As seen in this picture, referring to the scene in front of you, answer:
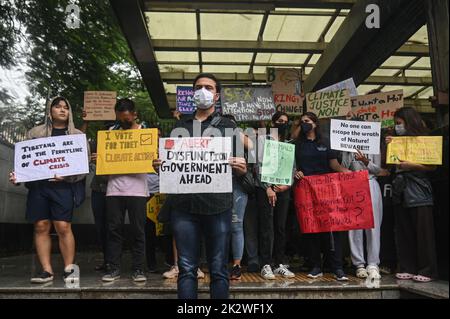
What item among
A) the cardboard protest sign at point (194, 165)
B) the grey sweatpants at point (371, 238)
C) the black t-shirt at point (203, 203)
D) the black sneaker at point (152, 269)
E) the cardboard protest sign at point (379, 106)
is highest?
the cardboard protest sign at point (379, 106)

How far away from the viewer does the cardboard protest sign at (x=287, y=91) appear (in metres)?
7.36

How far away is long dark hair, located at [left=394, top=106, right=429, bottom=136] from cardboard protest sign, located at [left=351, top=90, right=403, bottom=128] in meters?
0.88

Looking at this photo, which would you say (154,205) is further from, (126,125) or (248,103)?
(248,103)

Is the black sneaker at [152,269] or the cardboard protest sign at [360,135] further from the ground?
the cardboard protest sign at [360,135]

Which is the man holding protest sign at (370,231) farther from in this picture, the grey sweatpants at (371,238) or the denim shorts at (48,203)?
the denim shorts at (48,203)

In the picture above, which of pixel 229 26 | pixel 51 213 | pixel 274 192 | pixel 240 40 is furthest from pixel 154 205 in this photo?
pixel 240 40

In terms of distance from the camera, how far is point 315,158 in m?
5.21

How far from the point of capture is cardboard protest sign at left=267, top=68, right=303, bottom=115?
24.1 ft

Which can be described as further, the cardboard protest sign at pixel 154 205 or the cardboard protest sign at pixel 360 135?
the cardboard protest sign at pixel 154 205

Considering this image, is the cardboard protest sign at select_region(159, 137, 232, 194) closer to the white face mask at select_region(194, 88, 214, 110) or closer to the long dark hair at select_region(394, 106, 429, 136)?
the white face mask at select_region(194, 88, 214, 110)

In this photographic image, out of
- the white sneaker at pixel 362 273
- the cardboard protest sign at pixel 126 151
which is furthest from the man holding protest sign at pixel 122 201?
the white sneaker at pixel 362 273

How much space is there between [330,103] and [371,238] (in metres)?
1.91

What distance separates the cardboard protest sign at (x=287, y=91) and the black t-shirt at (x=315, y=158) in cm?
216

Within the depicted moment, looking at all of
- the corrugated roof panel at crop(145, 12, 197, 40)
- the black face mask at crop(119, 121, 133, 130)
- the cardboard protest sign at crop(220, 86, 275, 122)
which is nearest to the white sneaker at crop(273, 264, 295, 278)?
the black face mask at crop(119, 121, 133, 130)
